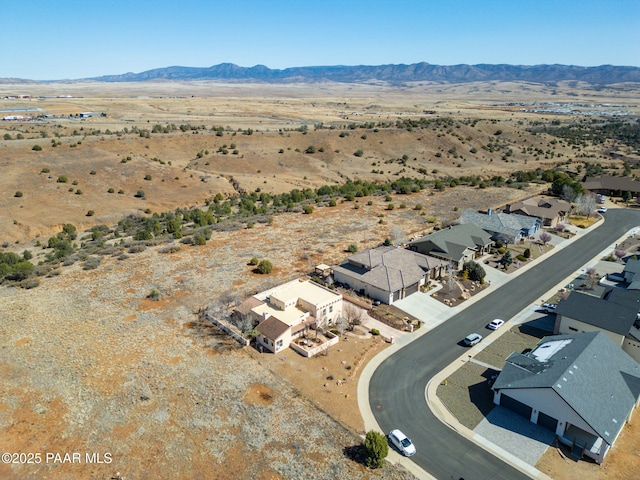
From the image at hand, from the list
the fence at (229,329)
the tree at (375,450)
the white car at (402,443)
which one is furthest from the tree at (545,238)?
the tree at (375,450)

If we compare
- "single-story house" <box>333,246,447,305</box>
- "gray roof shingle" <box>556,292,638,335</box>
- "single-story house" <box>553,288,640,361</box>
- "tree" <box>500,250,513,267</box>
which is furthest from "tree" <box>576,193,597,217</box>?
"gray roof shingle" <box>556,292,638,335</box>

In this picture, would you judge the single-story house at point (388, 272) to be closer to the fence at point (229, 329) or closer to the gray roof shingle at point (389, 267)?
the gray roof shingle at point (389, 267)

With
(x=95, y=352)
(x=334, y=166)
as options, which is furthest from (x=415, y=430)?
(x=334, y=166)

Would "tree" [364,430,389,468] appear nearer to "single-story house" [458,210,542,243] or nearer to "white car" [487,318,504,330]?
"white car" [487,318,504,330]

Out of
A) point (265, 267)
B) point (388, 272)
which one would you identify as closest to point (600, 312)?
point (388, 272)

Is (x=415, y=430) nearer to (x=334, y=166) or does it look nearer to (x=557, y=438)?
(x=557, y=438)

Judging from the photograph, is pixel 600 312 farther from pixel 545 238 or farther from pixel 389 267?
pixel 545 238
